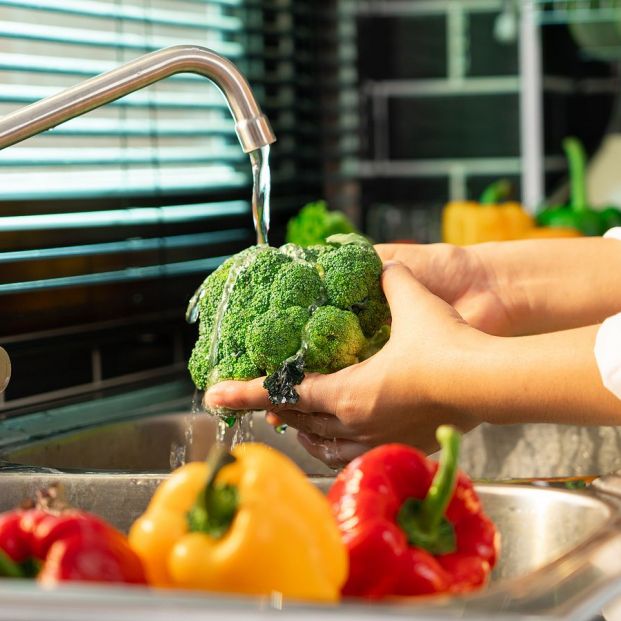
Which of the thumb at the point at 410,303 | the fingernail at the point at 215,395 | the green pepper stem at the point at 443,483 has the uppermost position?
the thumb at the point at 410,303

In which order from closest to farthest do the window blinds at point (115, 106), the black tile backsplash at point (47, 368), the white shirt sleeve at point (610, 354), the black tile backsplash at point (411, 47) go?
the white shirt sleeve at point (610, 354), the black tile backsplash at point (47, 368), the window blinds at point (115, 106), the black tile backsplash at point (411, 47)

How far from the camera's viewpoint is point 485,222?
2.59 metres

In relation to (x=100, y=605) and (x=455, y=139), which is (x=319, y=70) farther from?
(x=100, y=605)

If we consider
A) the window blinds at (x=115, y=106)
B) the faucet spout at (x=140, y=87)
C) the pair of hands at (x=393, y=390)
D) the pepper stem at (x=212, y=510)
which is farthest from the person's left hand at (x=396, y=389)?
the window blinds at (x=115, y=106)

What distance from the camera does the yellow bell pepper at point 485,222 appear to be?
2582 mm

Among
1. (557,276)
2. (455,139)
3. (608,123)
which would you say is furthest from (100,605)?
(608,123)

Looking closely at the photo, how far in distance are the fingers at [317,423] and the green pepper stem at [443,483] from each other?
0.40 metres

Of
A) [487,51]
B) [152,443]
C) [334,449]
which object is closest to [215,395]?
[334,449]

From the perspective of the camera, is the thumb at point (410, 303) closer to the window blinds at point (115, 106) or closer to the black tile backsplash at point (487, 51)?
the window blinds at point (115, 106)

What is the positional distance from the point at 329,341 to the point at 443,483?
1.53 feet

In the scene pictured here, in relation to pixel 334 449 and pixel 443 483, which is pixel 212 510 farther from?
pixel 334 449

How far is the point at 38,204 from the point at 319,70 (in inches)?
45.8

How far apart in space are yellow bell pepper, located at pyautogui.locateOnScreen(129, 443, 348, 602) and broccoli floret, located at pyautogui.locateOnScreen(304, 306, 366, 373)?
0.49 metres

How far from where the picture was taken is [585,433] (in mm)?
1592
